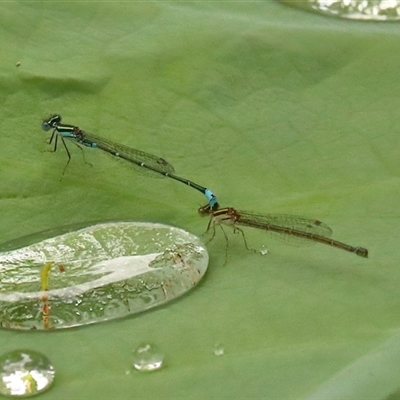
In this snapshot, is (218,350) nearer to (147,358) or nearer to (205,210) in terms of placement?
(147,358)

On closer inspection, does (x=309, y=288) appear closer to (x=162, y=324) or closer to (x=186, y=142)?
(x=162, y=324)

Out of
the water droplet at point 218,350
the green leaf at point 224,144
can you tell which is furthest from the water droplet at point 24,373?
the water droplet at point 218,350

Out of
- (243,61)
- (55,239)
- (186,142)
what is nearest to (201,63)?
(243,61)

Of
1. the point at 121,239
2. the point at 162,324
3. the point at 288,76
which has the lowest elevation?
the point at 162,324

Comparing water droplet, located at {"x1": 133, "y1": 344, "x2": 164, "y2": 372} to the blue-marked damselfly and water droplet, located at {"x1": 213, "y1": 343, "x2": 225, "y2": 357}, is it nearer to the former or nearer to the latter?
water droplet, located at {"x1": 213, "y1": 343, "x2": 225, "y2": 357}

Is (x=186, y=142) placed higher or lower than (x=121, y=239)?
higher

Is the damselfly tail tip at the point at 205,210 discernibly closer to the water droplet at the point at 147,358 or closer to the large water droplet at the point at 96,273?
the large water droplet at the point at 96,273
